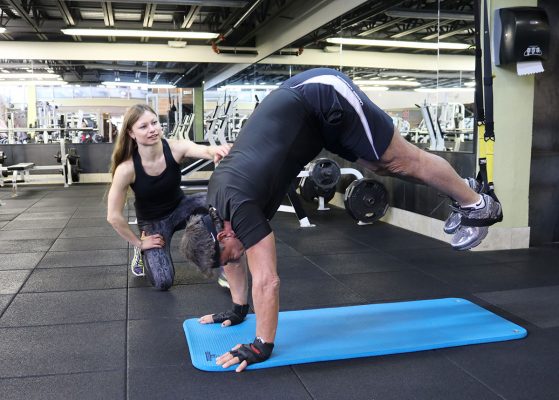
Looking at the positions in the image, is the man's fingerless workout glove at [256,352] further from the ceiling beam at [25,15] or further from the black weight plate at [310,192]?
the ceiling beam at [25,15]

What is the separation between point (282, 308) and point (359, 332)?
1.86ft

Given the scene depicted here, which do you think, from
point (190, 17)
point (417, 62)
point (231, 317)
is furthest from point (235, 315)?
point (190, 17)

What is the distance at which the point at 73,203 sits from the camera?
7.02m

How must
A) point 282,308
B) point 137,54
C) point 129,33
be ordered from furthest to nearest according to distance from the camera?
point 137,54 → point 129,33 → point 282,308

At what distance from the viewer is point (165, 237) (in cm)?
313

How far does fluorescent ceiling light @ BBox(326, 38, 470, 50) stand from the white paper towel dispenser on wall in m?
0.41

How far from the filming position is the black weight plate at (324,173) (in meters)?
5.42

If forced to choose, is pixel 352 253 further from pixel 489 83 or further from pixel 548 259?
pixel 489 83

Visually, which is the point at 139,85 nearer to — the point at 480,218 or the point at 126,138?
the point at 126,138

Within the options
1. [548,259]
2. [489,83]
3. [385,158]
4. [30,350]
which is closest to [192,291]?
[30,350]

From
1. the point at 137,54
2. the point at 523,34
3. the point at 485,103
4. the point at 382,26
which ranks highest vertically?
the point at 137,54

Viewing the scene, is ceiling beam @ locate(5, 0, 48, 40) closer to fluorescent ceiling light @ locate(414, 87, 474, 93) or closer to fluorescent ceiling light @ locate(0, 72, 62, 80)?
fluorescent ceiling light @ locate(0, 72, 62, 80)

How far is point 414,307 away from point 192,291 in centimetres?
125

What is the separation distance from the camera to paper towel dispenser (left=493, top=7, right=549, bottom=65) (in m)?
3.54
